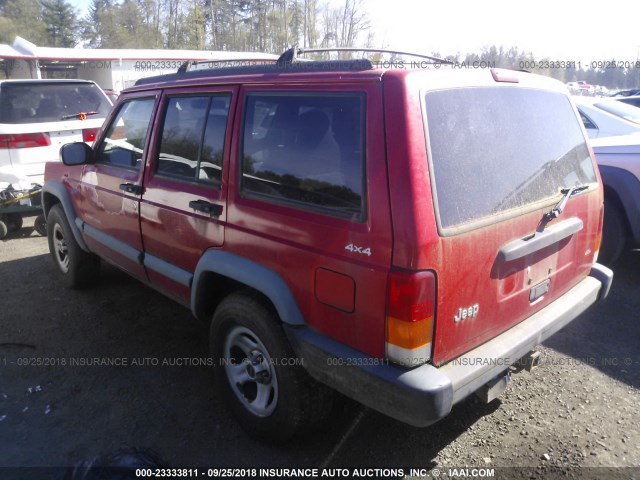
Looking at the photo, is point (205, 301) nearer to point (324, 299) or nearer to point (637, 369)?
point (324, 299)

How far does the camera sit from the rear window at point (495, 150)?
2.11 metres

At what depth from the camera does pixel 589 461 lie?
265 cm

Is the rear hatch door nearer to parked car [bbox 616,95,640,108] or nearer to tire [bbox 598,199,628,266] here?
tire [bbox 598,199,628,266]

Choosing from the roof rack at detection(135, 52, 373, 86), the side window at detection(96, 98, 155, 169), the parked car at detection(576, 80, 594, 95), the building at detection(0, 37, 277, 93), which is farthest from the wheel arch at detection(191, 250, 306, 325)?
the building at detection(0, 37, 277, 93)

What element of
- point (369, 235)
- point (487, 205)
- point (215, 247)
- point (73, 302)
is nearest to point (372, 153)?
point (369, 235)

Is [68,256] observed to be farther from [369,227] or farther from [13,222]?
[369,227]

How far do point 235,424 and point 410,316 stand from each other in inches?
60.1

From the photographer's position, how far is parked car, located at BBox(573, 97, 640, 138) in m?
6.20

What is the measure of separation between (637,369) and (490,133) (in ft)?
7.54

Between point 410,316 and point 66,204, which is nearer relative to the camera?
point 410,316

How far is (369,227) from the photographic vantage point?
2066 millimetres

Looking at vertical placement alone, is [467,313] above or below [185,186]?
below

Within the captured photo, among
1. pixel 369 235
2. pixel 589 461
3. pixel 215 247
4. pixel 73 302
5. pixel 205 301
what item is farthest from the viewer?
pixel 73 302

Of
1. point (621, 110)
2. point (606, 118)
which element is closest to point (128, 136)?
point (606, 118)
